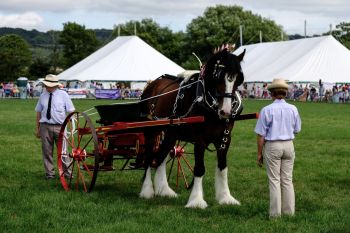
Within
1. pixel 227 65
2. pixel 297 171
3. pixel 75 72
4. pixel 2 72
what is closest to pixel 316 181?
pixel 297 171

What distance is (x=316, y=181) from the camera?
10.3 meters

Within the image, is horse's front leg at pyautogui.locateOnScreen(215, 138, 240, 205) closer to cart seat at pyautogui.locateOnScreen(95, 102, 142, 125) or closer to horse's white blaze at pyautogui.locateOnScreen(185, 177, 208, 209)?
horse's white blaze at pyautogui.locateOnScreen(185, 177, 208, 209)

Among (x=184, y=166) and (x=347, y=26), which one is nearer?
(x=184, y=166)

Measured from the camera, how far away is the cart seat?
9.52 metres

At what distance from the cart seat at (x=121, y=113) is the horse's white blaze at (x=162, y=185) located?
0.90 meters

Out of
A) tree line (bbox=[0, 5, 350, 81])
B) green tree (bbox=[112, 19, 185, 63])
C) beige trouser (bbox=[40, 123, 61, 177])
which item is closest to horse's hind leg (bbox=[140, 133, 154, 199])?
beige trouser (bbox=[40, 123, 61, 177])

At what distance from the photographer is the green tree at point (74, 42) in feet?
313

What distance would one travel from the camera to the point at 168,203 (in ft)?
27.8

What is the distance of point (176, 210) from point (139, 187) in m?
2.15

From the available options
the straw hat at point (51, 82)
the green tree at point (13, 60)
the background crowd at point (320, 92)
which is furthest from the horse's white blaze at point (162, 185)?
the green tree at point (13, 60)

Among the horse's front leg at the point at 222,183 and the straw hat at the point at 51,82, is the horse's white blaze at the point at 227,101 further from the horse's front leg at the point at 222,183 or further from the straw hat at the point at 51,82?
the straw hat at the point at 51,82

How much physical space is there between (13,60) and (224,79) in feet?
267

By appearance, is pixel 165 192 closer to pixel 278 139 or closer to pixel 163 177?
pixel 163 177

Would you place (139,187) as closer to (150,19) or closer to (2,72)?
(2,72)
